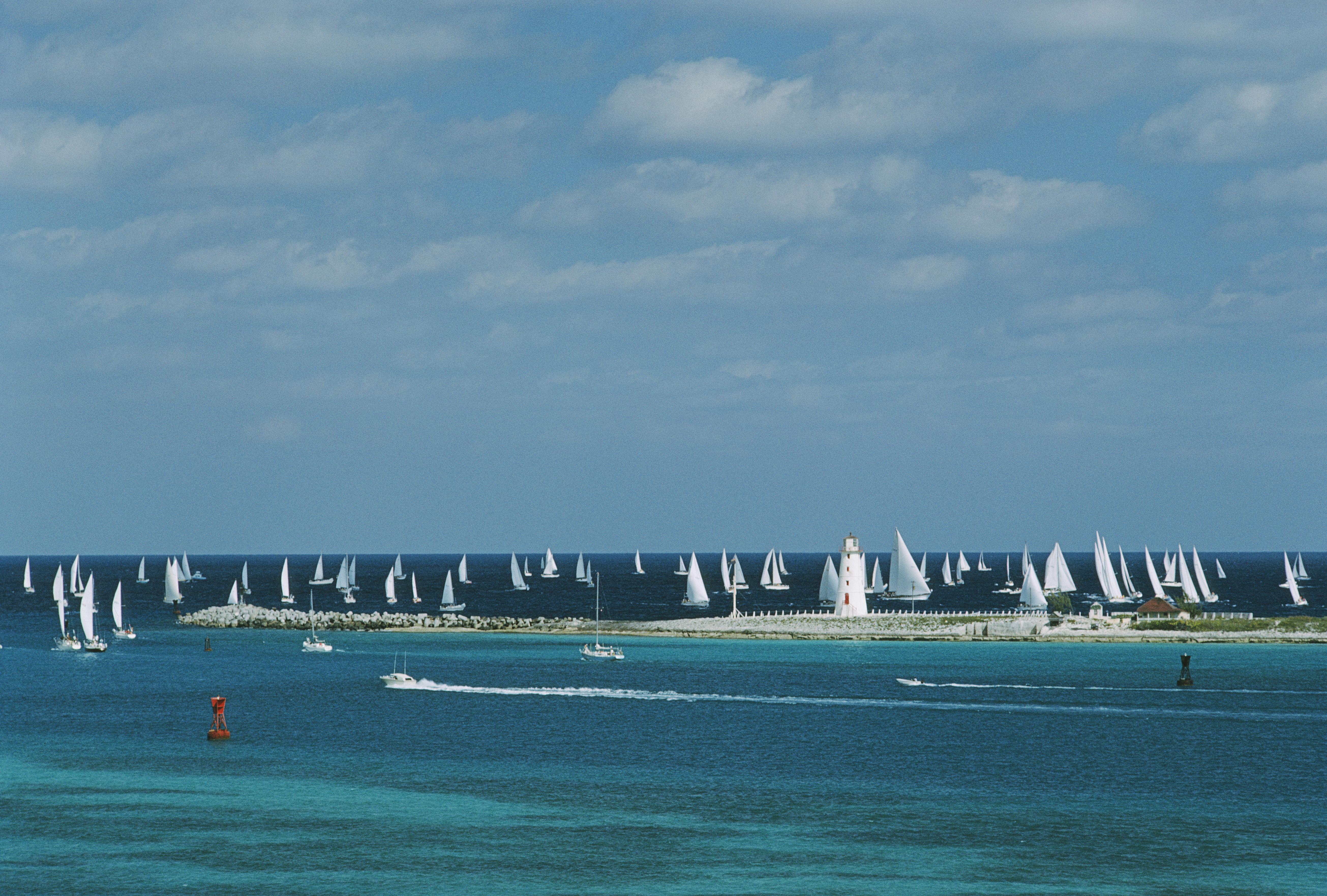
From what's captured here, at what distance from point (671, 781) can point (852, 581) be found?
310 feet

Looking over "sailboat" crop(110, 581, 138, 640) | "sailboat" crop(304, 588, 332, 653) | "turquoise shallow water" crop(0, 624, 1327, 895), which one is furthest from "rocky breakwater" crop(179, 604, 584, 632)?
"turquoise shallow water" crop(0, 624, 1327, 895)

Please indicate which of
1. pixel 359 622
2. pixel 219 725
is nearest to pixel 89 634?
pixel 359 622

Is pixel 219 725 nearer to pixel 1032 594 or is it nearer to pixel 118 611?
pixel 118 611

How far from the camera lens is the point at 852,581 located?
158 metres

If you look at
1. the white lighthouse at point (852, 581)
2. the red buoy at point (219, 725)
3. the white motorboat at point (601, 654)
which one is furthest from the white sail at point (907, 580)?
the red buoy at point (219, 725)

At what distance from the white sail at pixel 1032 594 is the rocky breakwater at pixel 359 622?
53740mm

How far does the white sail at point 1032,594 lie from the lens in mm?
175625

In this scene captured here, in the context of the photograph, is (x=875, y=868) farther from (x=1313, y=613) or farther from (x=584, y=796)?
(x=1313, y=613)

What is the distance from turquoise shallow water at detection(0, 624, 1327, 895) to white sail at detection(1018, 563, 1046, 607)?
5914 cm

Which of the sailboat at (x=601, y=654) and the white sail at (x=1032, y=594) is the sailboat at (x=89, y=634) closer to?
the sailboat at (x=601, y=654)

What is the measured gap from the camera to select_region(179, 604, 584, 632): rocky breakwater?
160 m

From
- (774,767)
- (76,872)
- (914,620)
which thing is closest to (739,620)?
(914,620)

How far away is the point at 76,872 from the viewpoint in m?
46.9

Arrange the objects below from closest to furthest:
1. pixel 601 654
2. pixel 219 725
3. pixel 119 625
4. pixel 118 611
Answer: pixel 219 725
pixel 601 654
pixel 118 611
pixel 119 625
